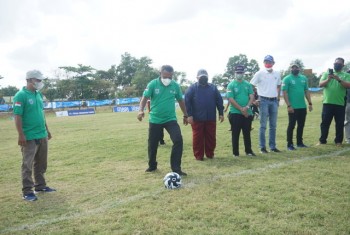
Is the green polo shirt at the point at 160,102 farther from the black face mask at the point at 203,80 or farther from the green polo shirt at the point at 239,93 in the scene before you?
the green polo shirt at the point at 239,93

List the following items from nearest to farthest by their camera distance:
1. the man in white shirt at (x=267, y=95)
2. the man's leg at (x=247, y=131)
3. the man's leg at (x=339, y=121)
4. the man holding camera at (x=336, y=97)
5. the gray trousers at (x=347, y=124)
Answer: the man's leg at (x=247, y=131) → the man in white shirt at (x=267, y=95) → the man holding camera at (x=336, y=97) → the man's leg at (x=339, y=121) → the gray trousers at (x=347, y=124)

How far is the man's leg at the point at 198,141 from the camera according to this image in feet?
25.5

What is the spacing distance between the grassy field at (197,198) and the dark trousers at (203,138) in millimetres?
230

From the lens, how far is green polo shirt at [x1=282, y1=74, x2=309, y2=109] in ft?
27.8

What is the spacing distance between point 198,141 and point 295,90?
9.34ft

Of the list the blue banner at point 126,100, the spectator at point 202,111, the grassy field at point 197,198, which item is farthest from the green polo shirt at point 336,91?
the blue banner at point 126,100

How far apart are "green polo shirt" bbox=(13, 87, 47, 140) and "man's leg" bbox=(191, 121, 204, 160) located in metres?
3.38

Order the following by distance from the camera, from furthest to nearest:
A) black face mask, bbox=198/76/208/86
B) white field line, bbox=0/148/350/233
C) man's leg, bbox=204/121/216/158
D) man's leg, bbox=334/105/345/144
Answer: man's leg, bbox=334/105/345/144 < man's leg, bbox=204/121/216/158 < black face mask, bbox=198/76/208/86 < white field line, bbox=0/148/350/233

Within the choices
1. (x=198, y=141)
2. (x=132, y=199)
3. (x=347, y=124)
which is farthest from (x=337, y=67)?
(x=132, y=199)

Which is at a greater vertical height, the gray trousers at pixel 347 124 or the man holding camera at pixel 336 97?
the man holding camera at pixel 336 97

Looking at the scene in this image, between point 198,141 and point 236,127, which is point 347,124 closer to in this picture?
point 236,127

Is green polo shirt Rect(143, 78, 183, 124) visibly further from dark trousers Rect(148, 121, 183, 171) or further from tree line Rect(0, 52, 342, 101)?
tree line Rect(0, 52, 342, 101)

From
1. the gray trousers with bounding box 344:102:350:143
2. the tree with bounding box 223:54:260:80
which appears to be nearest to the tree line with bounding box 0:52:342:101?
the tree with bounding box 223:54:260:80

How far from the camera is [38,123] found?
5746 mm
